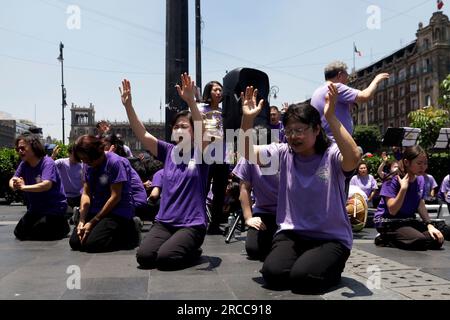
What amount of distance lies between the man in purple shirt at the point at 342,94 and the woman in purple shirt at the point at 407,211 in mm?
910

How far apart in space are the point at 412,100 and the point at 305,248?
79.2 metres

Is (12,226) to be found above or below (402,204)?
below

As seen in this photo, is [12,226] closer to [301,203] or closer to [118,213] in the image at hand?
[118,213]

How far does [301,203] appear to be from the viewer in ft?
12.3

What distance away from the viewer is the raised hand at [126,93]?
459cm

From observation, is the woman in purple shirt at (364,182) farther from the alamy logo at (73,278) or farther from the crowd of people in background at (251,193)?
the alamy logo at (73,278)

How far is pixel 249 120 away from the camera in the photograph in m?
4.02

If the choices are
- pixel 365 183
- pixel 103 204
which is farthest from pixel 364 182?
pixel 103 204

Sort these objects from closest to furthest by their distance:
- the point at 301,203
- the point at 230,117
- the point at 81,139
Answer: the point at 301,203 → the point at 81,139 → the point at 230,117

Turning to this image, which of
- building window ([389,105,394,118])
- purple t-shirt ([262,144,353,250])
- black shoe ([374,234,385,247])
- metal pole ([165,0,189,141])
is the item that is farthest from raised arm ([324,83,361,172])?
building window ([389,105,394,118])

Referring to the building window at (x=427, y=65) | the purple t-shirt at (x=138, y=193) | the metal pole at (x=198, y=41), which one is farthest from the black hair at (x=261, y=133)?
the building window at (x=427, y=65)

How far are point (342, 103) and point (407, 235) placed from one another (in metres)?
1.74

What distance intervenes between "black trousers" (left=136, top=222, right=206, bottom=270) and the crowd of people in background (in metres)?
0.01
